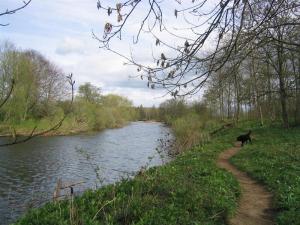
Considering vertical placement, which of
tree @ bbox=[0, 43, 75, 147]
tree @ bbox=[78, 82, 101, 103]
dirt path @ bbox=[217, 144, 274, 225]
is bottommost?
dirt path @ bbox=[217, 144, 274, 225]

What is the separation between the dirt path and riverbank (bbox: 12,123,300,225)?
7.4 inches

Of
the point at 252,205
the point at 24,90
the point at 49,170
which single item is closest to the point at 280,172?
the point at 252,205

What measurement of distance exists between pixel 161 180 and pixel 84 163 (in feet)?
48.5

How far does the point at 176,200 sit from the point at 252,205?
6.45 ft

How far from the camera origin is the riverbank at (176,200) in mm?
7684

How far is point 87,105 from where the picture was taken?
6944 cm

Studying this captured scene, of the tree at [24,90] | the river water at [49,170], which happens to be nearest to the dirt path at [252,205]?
the river water at [49,170]

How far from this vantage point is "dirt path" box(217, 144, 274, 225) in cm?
817

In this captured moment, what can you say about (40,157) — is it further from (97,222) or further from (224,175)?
(97,222)

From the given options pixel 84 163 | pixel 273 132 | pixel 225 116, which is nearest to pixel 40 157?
pixel 84 163

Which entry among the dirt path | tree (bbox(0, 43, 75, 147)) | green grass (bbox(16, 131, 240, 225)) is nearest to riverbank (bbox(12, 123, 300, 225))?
green grass (bbox(16, 131, 240, 225))

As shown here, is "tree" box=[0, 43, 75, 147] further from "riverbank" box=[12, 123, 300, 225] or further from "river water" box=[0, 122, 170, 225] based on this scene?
"river water" box=[0, 122, 170, 225]

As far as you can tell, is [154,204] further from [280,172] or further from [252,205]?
[280,172]

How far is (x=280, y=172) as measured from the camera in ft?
39.8
